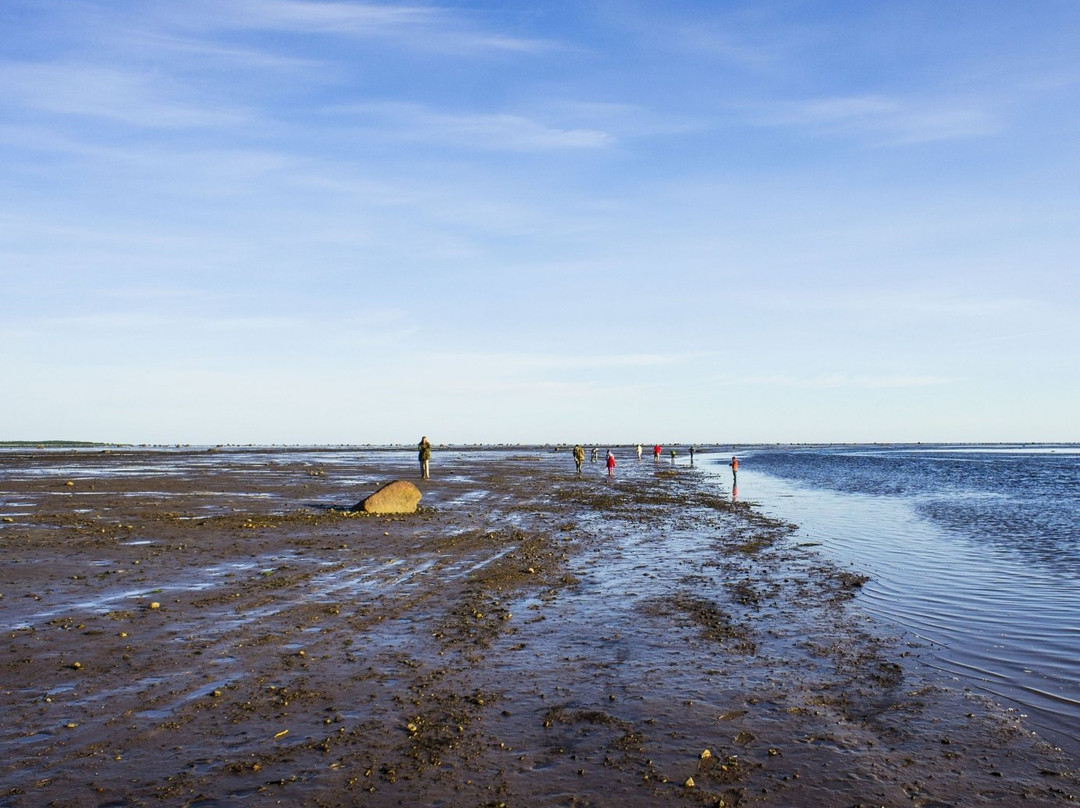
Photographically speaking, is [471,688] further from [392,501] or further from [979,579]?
[392,501]

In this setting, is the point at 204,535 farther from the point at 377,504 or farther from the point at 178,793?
the point at 178,793

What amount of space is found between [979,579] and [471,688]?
13.2 meters

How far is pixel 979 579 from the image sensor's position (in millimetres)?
16531

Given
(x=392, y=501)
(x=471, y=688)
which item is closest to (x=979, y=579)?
(x=471, y=688)

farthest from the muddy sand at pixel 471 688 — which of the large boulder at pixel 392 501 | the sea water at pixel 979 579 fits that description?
the large boulder at pixel 392 501

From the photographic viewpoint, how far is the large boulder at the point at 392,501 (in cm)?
2791

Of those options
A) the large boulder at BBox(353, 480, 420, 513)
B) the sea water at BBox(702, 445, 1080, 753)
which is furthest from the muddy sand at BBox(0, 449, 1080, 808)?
the large boulder at BBox(353, 480, 420, 513)

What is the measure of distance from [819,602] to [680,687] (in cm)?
616

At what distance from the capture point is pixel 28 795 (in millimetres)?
6148

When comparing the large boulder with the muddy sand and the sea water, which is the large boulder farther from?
the sea water

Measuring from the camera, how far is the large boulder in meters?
27.9

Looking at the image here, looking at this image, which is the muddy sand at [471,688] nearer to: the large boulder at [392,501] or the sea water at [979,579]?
the sea water at [979,579]

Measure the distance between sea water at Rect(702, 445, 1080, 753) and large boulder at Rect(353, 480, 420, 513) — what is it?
14.6 metres

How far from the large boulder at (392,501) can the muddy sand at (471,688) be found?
888cm
